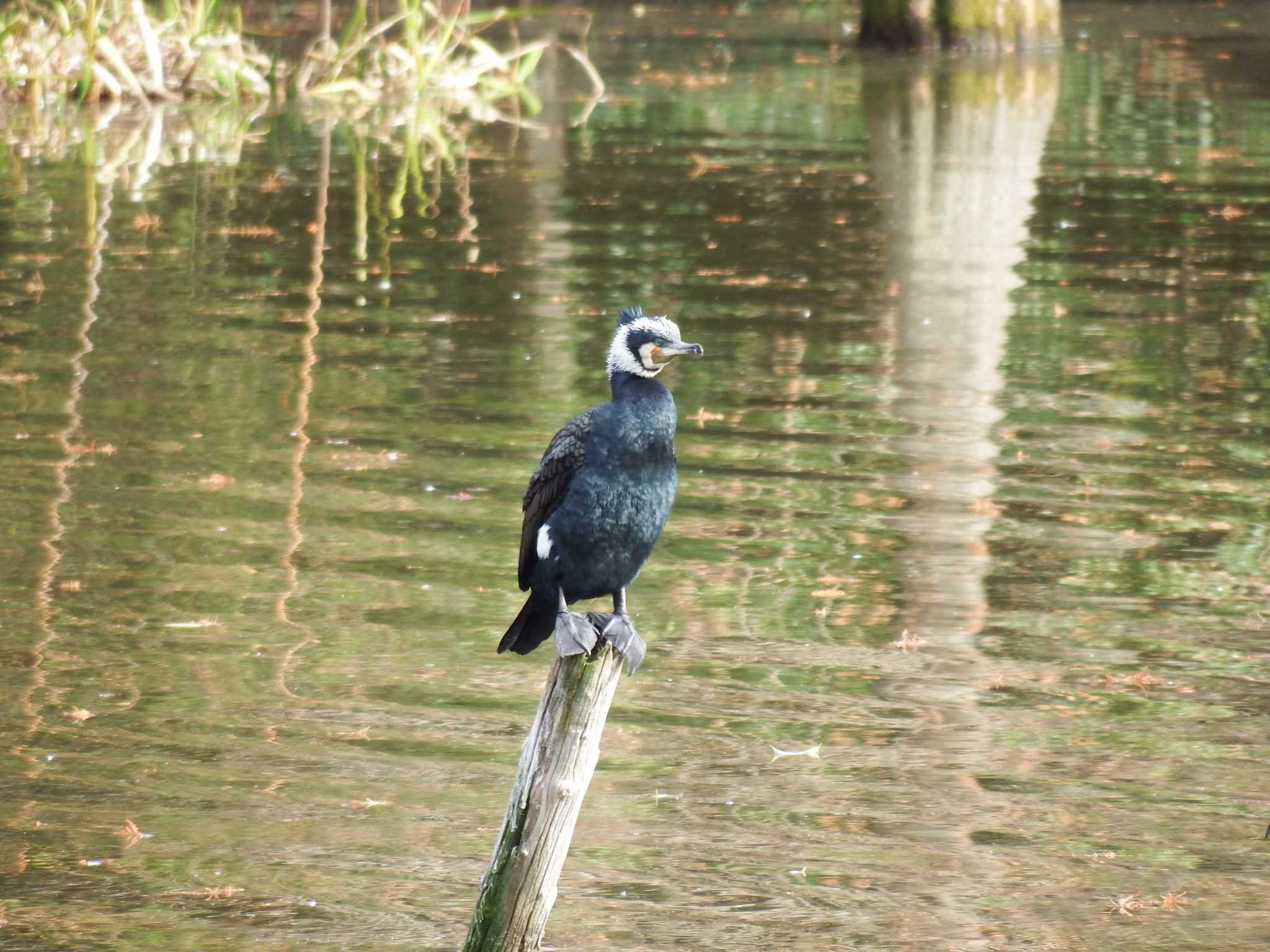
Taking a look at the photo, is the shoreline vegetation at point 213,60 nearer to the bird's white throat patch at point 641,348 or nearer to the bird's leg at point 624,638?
the bird's white throat patch at point 641,348

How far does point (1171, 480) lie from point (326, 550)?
12.0 feet

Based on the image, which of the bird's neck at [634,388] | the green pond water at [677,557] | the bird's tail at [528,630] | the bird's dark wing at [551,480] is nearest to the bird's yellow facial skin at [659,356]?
the bird's neck at [634,388]

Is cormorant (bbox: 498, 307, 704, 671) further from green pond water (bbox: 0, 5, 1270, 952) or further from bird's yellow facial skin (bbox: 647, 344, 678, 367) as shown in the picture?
green pond water (bbox: 0, 5, 1270, 952)

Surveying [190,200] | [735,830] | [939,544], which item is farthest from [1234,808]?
[190,200]

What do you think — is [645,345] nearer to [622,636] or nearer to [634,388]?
[634,388]

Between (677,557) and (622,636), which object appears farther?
(677,557)

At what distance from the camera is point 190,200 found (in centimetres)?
1565

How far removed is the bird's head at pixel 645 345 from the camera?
4641 millimetres

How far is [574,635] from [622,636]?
0.42 ft

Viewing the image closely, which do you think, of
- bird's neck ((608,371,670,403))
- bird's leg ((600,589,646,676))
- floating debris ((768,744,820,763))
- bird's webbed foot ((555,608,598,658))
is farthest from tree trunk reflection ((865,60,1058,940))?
bird's neck ((608,371,670,403))

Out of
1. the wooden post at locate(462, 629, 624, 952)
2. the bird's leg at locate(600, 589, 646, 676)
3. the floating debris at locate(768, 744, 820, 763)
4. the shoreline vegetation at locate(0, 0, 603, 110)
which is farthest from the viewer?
the shoreline vegetation at locate(0, 0, 603, 110)

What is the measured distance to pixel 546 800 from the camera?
4445 millimetres

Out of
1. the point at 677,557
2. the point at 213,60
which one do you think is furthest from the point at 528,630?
the point at 213,60

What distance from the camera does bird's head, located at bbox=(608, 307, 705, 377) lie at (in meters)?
4.64
